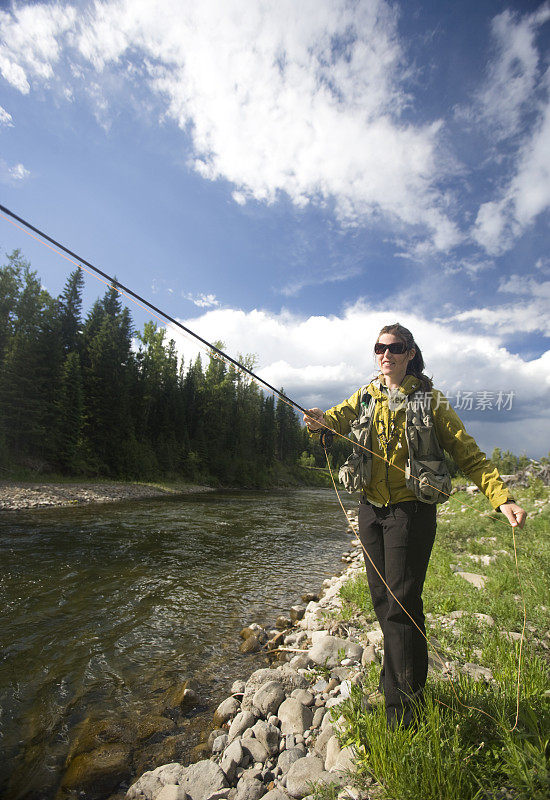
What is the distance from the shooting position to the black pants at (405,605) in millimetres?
2775

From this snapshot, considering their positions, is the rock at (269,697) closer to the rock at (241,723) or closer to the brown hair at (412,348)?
the rock at (241,723)

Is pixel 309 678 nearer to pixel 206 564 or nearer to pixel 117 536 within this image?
Result: pixel 206 564

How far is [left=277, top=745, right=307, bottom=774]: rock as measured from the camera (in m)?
3.10

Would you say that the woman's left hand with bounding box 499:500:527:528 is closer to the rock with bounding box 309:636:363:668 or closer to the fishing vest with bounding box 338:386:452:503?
the fishing vest with bounding box 338:386:452:503

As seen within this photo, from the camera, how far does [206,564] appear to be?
1051 centimetres

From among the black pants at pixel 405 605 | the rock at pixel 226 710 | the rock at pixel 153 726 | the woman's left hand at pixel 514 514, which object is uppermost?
the woman's left hand at pixel 514 514

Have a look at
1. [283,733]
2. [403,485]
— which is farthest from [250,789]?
[403,485]

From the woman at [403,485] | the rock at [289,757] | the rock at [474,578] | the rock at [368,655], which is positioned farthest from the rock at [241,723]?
the rock at [474,578]

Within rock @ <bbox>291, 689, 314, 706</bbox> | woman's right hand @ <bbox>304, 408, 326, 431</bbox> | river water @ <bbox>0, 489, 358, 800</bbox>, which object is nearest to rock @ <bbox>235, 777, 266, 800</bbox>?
river water @ <bbox>0, 489, 358, 800</bbox>

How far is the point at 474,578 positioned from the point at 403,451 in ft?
18.9

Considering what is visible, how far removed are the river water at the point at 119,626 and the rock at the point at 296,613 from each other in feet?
1.07

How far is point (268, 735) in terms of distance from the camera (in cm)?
343

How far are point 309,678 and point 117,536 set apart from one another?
36.1ft

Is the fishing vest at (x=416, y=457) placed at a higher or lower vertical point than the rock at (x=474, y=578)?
higher
